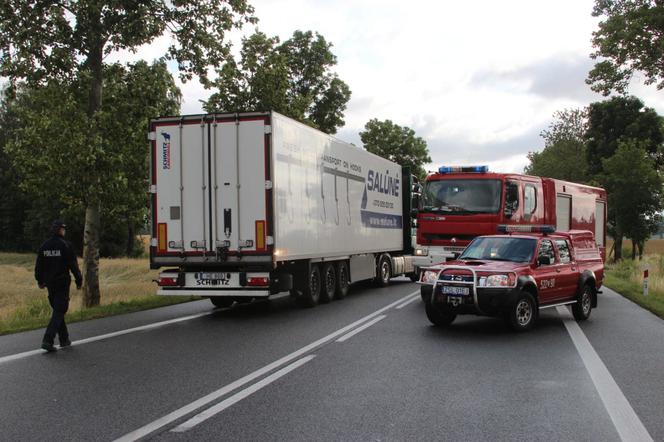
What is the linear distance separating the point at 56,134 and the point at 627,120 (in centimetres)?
5425

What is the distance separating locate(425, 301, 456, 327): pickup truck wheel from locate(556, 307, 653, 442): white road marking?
191cm

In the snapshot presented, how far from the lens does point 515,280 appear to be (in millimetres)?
9258

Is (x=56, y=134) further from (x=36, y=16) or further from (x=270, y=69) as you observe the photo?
(x=270, y=69)

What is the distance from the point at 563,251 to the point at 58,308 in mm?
8117

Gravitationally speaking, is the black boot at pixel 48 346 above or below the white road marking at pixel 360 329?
above

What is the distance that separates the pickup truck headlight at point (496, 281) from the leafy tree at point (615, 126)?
164ft

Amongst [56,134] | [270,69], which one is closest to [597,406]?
[56,134]

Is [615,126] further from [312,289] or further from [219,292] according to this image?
[219,292]

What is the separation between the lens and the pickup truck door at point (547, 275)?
32.5 ft

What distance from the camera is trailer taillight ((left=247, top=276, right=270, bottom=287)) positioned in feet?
37.0

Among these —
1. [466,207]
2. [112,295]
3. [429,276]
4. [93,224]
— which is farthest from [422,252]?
[112,295]

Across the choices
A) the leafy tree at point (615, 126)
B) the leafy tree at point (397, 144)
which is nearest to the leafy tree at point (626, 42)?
the leafy tree at point (615, 126)

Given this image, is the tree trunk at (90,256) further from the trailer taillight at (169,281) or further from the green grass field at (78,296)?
the trailer taillight at (169,281)

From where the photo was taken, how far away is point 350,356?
762 centimetres
